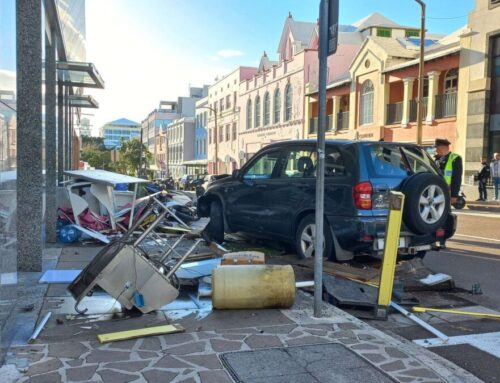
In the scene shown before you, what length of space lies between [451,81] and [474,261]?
18.7 metres

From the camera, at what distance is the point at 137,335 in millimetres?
4016

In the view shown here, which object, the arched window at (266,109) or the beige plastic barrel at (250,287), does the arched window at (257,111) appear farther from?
the beige plastic barrel at (250,287)

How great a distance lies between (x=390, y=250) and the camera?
4.80 meters

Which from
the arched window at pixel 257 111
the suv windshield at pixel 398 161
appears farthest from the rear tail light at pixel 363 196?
the arched window at pixel 257 111

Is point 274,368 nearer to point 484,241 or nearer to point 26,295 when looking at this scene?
point 26,295

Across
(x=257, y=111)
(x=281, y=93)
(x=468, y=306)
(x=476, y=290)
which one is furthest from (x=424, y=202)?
(x=257, y=111)

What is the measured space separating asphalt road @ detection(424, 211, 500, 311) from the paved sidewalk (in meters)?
2.29

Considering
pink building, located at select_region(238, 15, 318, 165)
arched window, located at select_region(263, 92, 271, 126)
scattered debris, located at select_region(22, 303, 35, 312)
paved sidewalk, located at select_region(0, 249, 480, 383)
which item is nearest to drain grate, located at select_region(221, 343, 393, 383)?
paved sidewalk, located at select_region(0, 249, 480, 383)

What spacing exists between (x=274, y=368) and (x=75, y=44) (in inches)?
513

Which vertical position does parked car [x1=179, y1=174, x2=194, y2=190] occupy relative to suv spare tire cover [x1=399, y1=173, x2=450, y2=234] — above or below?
below

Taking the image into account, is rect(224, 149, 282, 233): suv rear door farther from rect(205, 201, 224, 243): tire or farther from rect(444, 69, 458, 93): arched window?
rect(444, 69, 458, 93): arched window

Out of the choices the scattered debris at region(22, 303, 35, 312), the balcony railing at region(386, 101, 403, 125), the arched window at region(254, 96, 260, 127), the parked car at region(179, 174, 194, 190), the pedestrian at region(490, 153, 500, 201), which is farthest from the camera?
the arched window at region(254, 96, 260, 127)

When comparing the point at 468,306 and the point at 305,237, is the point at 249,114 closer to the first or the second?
the point at 305,237

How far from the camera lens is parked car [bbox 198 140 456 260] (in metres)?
6.20
